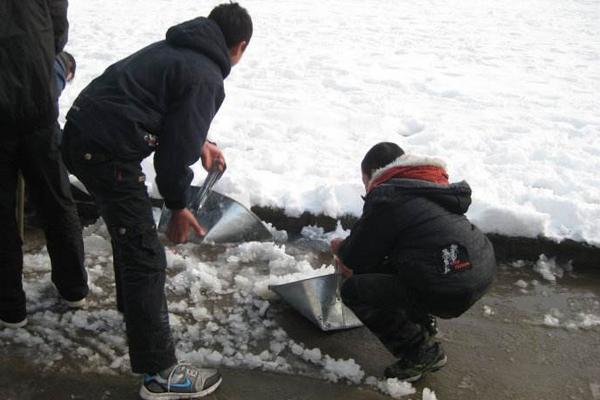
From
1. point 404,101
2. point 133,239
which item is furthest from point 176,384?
point 404,101

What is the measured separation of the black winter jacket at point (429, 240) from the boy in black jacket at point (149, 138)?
2.58 feet

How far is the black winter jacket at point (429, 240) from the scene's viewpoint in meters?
2.67

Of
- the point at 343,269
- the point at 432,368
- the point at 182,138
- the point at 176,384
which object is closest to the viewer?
the point at 182,138

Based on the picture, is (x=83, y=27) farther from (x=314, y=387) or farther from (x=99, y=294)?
(x=314, y=387)

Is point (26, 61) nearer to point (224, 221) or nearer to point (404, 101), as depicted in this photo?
point (224, 221)

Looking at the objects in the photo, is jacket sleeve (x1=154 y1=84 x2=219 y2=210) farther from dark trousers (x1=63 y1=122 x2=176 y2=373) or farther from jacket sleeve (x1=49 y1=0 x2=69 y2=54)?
jacket sleeve (x1=49 y1=0 x2=69 y2=54)

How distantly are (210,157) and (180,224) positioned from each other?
59 centimetres

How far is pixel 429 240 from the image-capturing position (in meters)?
2.69

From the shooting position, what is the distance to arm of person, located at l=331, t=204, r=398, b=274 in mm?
2758

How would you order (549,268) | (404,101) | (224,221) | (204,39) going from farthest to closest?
1. (404,101)
2. (549,268)
3. (224,221)
4. (204,39)

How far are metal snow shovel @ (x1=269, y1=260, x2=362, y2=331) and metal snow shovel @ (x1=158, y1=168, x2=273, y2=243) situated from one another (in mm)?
520

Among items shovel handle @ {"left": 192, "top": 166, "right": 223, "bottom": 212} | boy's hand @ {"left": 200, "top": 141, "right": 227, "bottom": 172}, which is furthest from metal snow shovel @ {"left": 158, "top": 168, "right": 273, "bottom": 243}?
boy's hand @ {"left": 200, "top": 141, "right": 227, "bottom": 172}

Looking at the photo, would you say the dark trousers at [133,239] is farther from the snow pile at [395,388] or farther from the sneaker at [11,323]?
the snow pile at [395,388]

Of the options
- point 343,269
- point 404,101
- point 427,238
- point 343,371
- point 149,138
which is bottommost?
point 404,101
